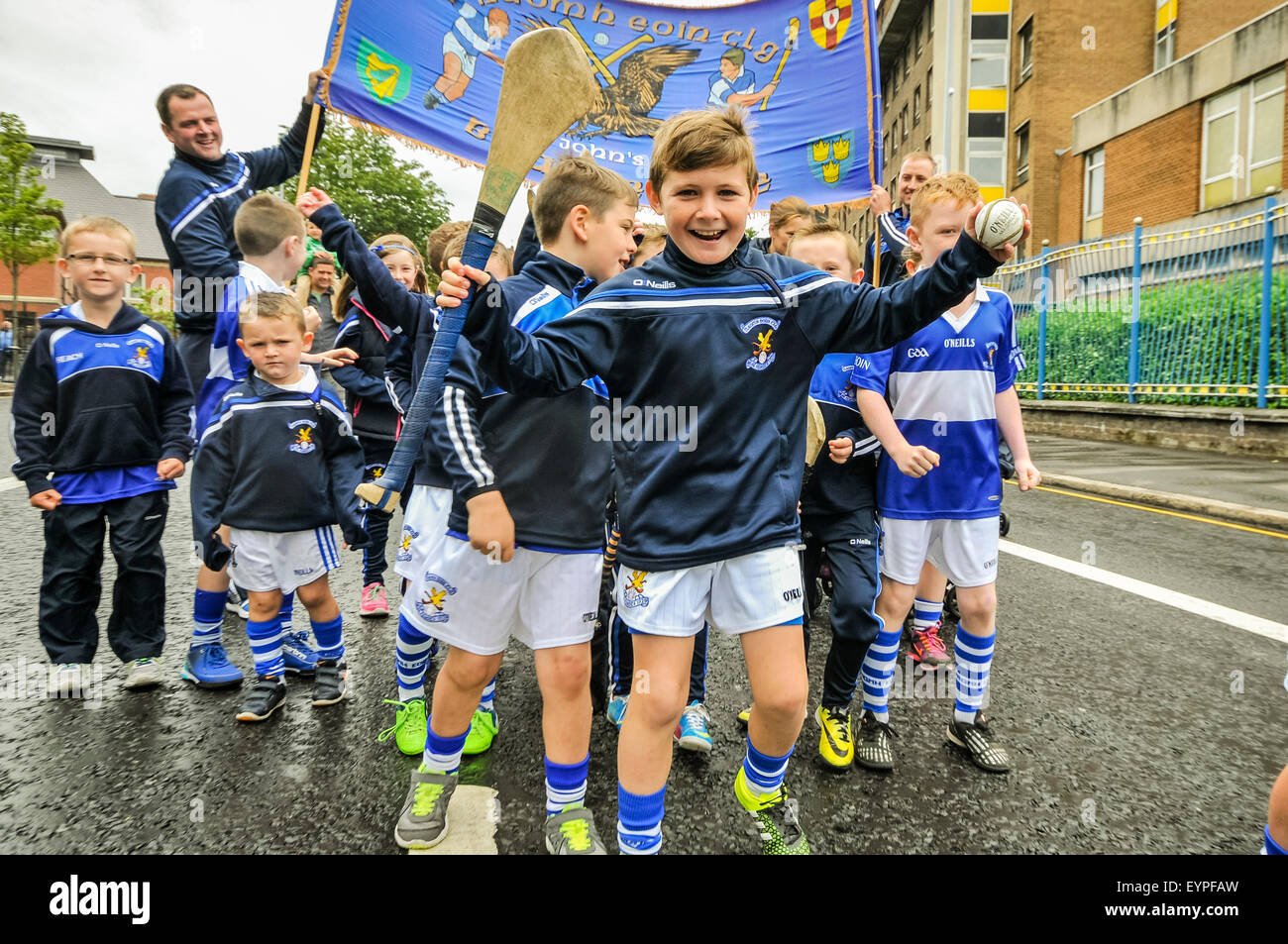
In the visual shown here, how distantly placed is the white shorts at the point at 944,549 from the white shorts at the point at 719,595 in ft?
3.28

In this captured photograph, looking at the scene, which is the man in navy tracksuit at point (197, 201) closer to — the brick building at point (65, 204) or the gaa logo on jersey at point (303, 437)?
the gaa logo on jersey at point (303, 437)

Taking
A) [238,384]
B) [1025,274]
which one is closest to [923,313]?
[238,384]

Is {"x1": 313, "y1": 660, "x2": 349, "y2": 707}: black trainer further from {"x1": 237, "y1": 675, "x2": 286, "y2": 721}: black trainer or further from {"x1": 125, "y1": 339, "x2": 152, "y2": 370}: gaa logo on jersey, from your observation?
{"x1": 125, "y1": 339, "x2": 152, "y2": 370}: gaa logo on jersey

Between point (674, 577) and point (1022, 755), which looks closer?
point (674, 577)

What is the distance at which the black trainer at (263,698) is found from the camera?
3.02 metres

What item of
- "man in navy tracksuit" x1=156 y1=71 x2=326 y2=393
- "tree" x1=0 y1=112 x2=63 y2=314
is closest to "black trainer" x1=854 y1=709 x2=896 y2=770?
"man in navy tracksuit" x1=156 y1=71 x2=326 y2=393

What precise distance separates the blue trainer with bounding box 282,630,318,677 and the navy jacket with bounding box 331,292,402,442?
4.22 ft

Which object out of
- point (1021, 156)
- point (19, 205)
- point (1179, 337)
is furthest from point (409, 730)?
point (1021, 156)

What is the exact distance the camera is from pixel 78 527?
3.26 meters

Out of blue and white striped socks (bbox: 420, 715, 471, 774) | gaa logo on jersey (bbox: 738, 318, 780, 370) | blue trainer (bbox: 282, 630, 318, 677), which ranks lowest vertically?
A: blue trainer (bbox: 282, 630, 318, 677)

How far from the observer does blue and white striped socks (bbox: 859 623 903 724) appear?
2.88 metres

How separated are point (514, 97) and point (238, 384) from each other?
2084mm

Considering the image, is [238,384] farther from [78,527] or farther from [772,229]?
[772,229]

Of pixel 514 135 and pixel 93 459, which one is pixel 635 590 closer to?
pixel 514 135
